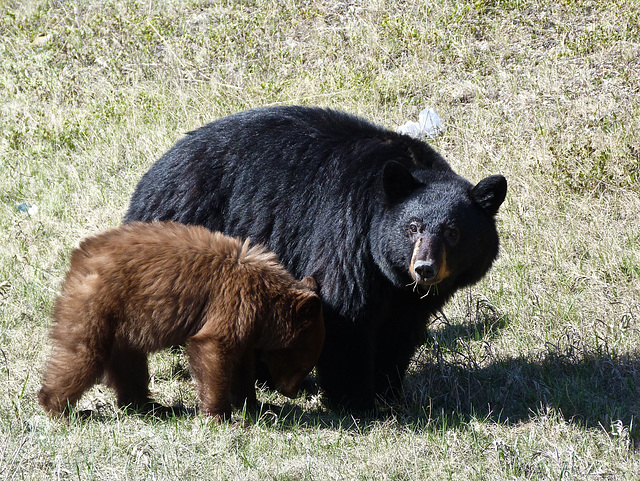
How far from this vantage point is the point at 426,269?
4.84m

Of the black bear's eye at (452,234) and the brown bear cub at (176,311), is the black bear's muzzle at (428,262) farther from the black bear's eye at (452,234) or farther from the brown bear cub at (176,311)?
the brown bear cub at (176,311)

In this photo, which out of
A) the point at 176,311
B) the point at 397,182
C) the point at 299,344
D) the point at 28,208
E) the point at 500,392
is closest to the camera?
the point at 176,311

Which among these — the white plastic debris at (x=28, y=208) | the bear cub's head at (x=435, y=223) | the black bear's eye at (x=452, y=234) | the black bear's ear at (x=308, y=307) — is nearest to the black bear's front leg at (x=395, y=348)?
the bear cub's head at (x=435, y=223)

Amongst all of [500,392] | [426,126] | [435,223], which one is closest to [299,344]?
[435,223]

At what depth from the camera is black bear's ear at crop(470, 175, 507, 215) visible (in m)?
5.12

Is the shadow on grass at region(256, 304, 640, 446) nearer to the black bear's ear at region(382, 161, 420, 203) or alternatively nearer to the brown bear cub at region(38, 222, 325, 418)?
the brown bear cub at region(38, 222, 325, 418)

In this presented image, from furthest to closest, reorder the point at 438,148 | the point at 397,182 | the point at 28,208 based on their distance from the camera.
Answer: the point at 438,148
the point at 28,208
the point at 397,182

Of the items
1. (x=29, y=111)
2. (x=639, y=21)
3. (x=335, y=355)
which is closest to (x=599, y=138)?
(x=639, y=21)

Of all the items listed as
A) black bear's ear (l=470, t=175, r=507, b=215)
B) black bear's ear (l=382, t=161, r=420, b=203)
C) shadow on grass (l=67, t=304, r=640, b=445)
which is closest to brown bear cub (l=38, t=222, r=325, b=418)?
shadow on grass (l=67, t=304, r=640, b=445)

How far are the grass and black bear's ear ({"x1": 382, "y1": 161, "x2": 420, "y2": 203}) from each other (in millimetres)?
1306

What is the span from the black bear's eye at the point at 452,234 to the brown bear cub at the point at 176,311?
35.7 inches

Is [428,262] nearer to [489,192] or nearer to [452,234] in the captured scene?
[452,234]

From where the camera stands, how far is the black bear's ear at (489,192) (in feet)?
16.8

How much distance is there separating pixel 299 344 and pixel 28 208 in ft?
15.2
